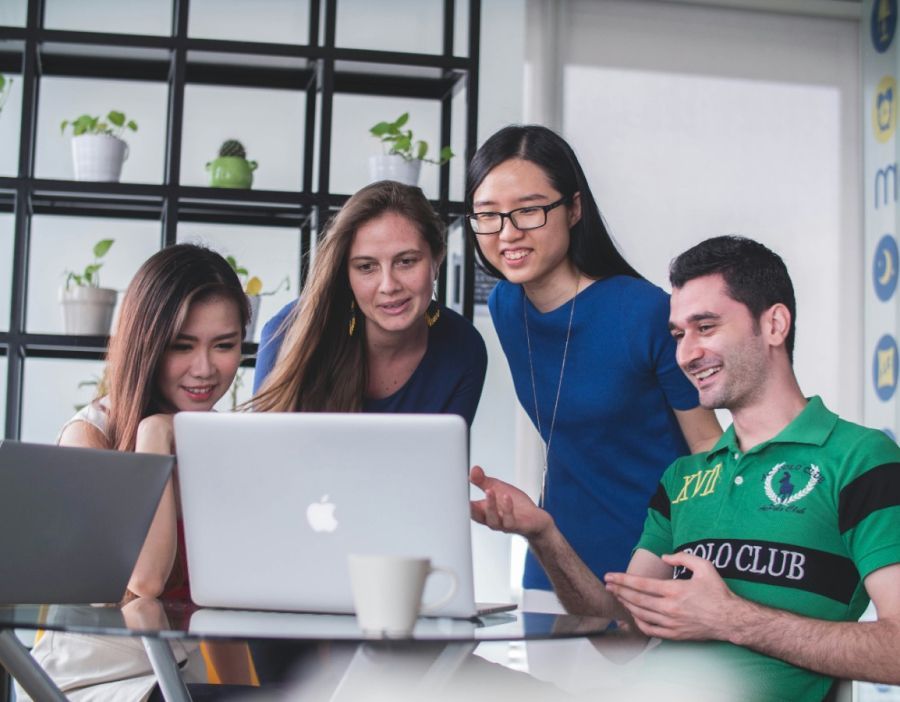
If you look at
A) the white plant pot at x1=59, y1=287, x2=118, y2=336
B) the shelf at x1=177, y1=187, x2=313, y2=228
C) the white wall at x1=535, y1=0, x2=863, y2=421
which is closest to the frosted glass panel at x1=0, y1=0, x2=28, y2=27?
the shelf at x1=177, y1=187, x2=313, y2=228

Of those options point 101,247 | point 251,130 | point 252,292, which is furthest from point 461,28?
point 101,247

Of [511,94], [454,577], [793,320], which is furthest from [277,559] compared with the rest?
[511,94]

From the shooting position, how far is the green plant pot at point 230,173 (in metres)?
3.51

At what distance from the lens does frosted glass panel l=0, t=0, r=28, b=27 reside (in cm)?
390

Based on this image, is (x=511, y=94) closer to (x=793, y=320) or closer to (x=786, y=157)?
(x=786, y=157)

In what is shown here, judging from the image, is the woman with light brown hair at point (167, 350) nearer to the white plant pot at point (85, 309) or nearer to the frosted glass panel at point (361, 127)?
the white plant pot at point (85, 309)

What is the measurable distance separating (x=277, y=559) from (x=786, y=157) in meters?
3.81

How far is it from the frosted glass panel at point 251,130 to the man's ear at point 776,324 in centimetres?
263

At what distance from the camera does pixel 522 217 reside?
2297mm

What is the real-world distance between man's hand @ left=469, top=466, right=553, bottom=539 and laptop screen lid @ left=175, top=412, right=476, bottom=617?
23 centimetres

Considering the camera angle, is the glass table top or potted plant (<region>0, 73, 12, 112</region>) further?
potted plant (<region>0, 73, 12, 112</region>)

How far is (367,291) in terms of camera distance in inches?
90.7

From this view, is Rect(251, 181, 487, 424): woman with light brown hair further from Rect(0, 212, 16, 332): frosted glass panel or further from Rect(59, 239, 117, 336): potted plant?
Rect(0, 212, 16, 332): frosted glass panel

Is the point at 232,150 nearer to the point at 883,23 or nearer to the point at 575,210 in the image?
the point at 575,210
